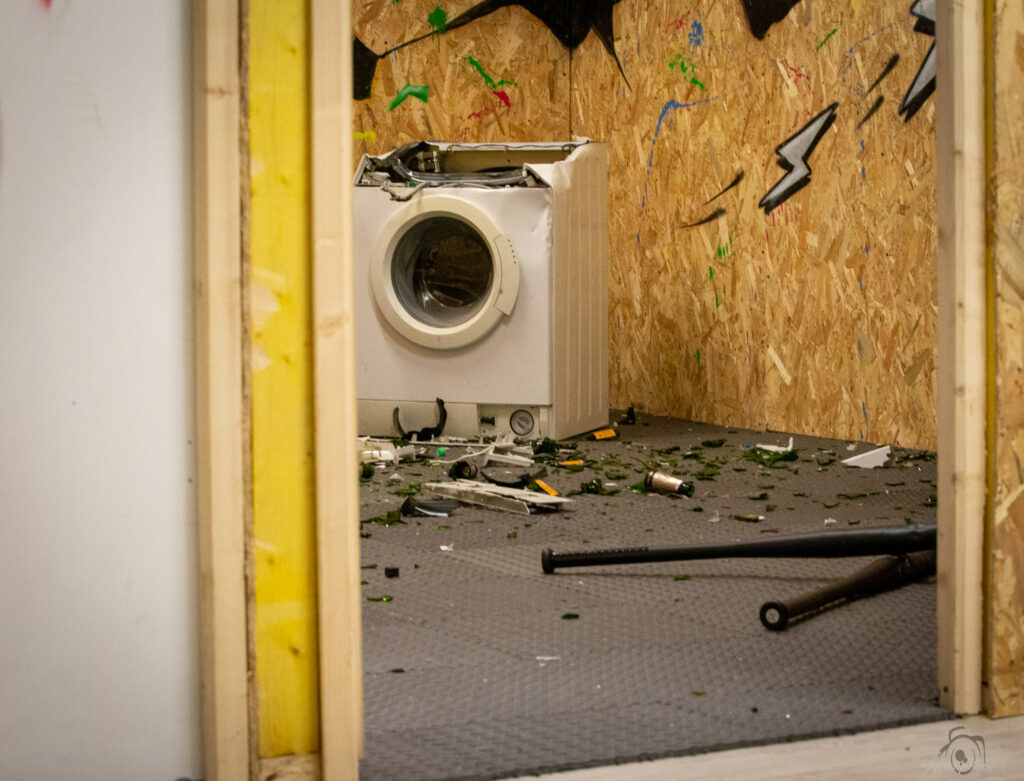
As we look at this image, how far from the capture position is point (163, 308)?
1.13 m

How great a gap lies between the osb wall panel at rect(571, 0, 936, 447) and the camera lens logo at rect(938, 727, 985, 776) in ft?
7.67

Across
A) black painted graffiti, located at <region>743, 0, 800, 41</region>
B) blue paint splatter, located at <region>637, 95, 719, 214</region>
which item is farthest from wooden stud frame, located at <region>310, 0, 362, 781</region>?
blue paint splatter, located at <region>637, 95, 719, 214</region>

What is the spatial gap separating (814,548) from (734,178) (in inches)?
105

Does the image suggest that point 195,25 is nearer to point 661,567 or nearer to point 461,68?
point 661,567

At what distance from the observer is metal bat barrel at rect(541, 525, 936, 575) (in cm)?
195

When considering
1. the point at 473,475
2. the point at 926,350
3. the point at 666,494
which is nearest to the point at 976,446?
the point at 666,494

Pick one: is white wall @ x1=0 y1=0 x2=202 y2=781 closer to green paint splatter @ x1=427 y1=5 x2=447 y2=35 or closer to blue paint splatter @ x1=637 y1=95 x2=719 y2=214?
blue paint splatter @ x1=637 y1=95 x2=719 y2=214

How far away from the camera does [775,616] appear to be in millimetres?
1805

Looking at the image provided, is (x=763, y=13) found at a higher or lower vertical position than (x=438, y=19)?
lower

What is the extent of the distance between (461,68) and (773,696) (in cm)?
443

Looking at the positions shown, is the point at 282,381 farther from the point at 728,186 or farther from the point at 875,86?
the point at 728,186

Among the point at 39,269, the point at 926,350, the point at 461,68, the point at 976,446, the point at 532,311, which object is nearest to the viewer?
the point at 39,269

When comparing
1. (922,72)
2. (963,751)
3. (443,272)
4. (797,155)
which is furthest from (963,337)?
(443,272)

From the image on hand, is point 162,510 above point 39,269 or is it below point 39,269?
below
